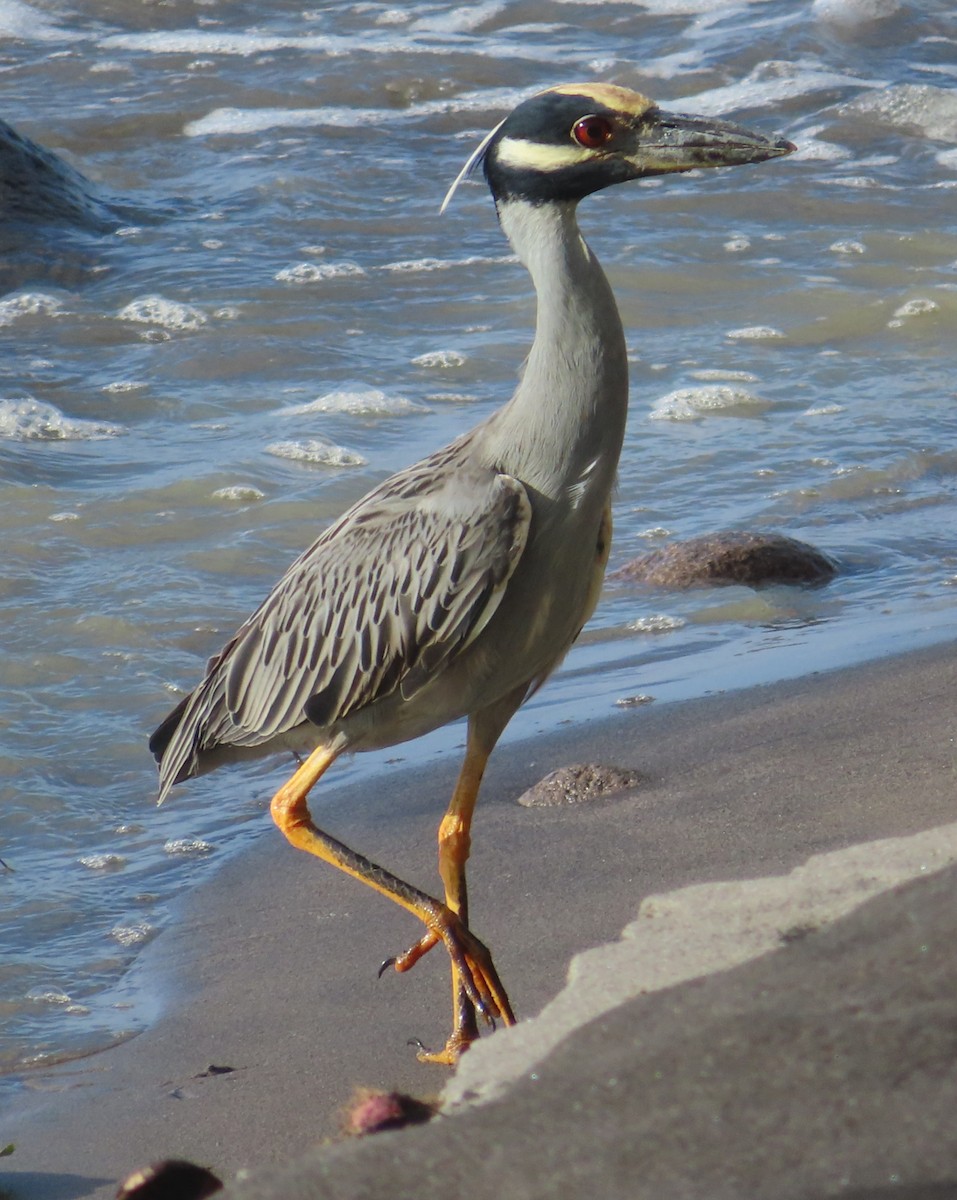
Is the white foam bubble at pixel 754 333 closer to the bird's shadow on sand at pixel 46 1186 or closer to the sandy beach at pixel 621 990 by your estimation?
the sandy beach at pixel 621 990

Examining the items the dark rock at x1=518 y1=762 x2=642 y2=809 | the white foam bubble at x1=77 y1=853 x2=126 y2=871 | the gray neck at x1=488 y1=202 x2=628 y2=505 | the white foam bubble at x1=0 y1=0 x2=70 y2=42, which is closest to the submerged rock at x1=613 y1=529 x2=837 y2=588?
the dark rock at x1=518 y1=762 x2=642 y2=809

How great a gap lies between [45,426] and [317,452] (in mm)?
1600

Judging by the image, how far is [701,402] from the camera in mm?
8789

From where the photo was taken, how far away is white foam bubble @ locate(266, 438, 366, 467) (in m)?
8.31

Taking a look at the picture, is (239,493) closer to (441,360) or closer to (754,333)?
(441,360)

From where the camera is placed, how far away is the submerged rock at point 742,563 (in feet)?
21.5

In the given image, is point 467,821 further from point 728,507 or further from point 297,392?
point 297,392

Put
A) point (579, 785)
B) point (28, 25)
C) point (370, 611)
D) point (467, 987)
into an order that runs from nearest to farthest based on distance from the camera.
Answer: point (467, 987), point (370, 611), point (579, 785), point (28, 25)

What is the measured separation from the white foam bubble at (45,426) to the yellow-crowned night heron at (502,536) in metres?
5.09

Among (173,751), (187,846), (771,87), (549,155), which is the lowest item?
(187,846)

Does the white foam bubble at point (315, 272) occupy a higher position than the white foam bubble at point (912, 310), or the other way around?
the white foam bubble at point (315, 272)

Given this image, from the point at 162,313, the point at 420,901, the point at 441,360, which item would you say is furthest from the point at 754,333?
the point at 420,901

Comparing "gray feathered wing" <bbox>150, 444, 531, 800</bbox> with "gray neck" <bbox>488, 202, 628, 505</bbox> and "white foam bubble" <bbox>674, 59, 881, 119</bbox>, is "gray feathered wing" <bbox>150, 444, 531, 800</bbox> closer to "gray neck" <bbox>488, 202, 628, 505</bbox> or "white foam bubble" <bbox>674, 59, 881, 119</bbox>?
"gray neck" <bbox>488, 202, 628, 505</bbox>

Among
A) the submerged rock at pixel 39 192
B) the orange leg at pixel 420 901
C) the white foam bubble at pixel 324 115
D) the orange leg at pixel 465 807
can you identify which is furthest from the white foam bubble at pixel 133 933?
the white foam bubble at pixel 324 115
